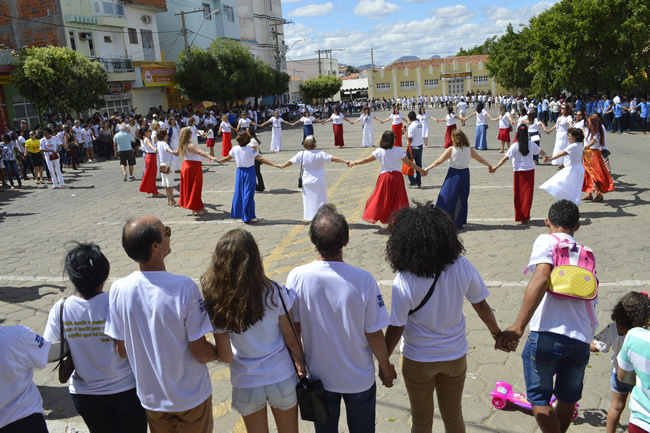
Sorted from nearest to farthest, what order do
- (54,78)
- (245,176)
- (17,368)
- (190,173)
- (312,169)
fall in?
(17,368)
(312,169)
(245,176)
(190,173)
(54,78)

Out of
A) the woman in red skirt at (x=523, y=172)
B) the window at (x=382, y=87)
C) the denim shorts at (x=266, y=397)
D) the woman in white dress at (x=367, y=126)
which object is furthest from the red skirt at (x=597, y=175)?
the window at (x=382, y=87)

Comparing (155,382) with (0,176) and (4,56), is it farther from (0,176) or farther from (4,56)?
(4,56)

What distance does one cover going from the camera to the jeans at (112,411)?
116 inches

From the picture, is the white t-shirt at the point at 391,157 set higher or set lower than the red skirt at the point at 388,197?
higher

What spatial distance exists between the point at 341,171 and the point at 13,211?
856cm

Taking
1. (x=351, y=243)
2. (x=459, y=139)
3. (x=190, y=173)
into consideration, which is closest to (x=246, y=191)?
(x=190, y=173)

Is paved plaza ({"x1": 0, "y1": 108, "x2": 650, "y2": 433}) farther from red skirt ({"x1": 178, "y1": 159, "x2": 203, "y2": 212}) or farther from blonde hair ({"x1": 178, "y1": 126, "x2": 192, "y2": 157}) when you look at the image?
blonde hair ({"x1": 178, "y1": 126, "x2": 192, "y2": 157})

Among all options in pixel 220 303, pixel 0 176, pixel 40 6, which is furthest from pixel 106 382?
pixel 40 6

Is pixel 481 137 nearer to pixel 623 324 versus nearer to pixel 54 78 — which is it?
pixel 623 324

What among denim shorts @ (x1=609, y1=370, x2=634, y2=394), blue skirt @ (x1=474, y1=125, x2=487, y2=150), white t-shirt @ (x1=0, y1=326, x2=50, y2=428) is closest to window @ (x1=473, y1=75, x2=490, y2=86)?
blue skirt @ (x1=474, y1=125, x2=487, y2=150)

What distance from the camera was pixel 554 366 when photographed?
3215 millimetres

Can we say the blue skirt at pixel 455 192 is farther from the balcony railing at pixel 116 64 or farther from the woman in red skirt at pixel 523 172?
the balcony railing at pixel 116 64

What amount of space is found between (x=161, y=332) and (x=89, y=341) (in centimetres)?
53

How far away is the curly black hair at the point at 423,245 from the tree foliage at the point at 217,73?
109ft
